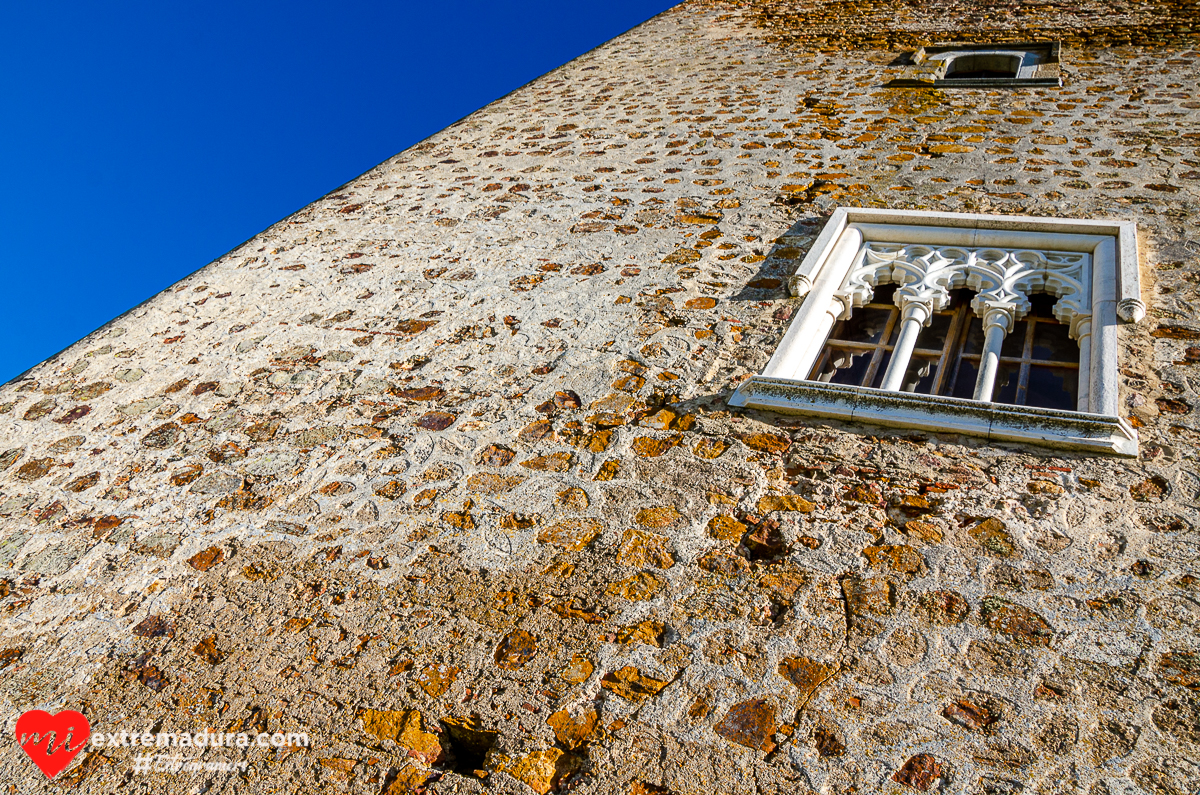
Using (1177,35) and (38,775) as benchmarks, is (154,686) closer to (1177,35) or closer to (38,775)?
(38,775)

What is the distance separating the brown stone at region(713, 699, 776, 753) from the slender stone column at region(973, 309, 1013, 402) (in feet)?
5.46

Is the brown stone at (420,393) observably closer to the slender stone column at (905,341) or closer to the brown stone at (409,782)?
the brown stone at (409,782)

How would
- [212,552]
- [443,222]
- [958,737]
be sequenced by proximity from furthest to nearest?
[443,222], [212,552], [958,737]

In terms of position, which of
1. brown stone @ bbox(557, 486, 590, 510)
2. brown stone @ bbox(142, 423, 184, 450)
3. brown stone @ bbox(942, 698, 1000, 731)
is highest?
brown stone @ bbox(142, 423, 184, 450)

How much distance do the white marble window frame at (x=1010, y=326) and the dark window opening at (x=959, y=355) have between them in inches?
4.9

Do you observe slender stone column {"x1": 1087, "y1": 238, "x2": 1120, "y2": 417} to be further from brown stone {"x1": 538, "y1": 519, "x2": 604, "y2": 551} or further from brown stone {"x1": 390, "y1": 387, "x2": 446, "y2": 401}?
brown stone {"x1": 390, "y1": 387, "x2": 446, "y2": 401}

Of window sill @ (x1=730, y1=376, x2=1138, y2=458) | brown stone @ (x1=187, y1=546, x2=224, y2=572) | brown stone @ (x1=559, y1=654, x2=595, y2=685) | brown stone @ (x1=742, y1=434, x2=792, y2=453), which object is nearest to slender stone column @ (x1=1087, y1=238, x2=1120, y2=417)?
window sill @ (x1=730, y1=376, x2=1138, y2=458)

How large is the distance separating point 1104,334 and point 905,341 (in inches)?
30.4

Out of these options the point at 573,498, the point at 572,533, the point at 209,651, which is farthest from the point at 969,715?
the point at 209,651

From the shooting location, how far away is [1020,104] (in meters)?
5.63

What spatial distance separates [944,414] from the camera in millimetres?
2943

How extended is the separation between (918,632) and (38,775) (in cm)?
257

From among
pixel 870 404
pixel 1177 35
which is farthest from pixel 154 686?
pixel 1177 35

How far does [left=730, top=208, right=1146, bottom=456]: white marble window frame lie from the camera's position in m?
2.83
